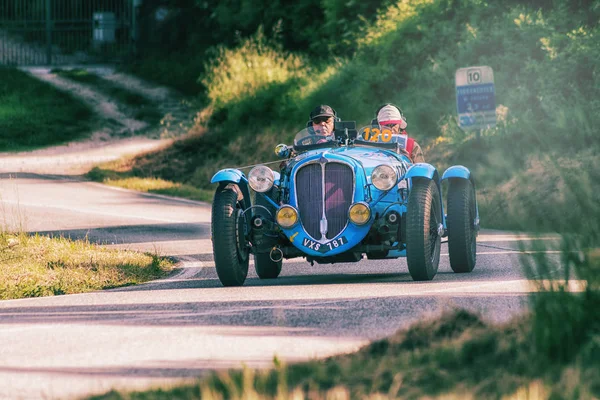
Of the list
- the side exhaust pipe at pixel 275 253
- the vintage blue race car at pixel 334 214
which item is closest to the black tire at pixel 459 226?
the vintage blue race car at pixel 334 214

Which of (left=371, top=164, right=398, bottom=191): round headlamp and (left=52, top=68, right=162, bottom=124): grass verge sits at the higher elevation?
(left=52, top=68, right=162, bottom=124): grass verge

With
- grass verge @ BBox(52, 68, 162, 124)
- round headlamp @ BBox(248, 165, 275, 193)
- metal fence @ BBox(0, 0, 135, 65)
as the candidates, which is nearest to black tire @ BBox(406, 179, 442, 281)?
round headlamp @ BBox(248, 165, 275, 193)

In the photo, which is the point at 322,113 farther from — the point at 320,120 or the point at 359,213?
the point at 359,213

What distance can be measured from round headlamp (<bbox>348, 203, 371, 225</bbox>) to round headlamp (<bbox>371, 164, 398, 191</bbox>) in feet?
0.97

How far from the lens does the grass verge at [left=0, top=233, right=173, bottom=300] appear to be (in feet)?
42.3

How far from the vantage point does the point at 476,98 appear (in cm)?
2484

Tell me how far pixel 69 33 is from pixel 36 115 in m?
13.1

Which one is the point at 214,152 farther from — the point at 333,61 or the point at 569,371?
the point at 569,371

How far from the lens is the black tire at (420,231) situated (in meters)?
11.9

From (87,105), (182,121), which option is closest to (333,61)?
(182,121)

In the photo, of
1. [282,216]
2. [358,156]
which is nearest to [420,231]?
[358,156]

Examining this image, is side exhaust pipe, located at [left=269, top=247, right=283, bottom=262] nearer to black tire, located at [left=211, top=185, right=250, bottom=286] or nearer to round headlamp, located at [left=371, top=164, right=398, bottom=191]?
black tire, located at [left=211, top=185, right=250, bottom=286]

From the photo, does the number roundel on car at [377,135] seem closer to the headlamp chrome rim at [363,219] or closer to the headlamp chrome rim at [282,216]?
the headlamp chrome rim at [363,219]

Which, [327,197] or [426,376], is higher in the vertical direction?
[327,197]
